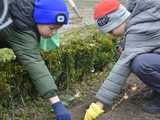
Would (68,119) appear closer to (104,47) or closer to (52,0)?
(52,0)

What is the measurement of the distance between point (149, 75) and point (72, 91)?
3.28 feet

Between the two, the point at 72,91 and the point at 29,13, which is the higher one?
the point at 29,13

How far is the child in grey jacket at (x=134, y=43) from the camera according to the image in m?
4.25

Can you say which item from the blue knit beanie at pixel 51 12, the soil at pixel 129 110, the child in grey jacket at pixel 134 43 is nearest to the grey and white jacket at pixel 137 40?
the child in grey jacket at pixel 134 43

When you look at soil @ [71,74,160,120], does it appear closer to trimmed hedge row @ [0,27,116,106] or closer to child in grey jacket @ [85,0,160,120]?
child in grey jacket @ [85,0,160,120]

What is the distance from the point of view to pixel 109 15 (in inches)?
170

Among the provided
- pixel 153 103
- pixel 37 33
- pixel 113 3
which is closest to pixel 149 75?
pixel 153 103

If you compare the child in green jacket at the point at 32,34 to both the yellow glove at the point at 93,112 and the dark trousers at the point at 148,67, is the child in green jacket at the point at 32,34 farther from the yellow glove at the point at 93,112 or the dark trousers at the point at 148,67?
the dark trousers at the point at 148,67

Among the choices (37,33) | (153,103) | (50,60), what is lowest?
(153,103)

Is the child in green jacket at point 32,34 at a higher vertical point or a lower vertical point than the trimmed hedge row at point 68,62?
higher

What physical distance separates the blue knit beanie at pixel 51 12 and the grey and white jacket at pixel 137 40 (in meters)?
0.51

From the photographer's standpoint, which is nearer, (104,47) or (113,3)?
(113,3)

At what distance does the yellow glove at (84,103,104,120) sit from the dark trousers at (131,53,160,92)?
40cm

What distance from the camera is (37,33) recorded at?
4359 millimetres
